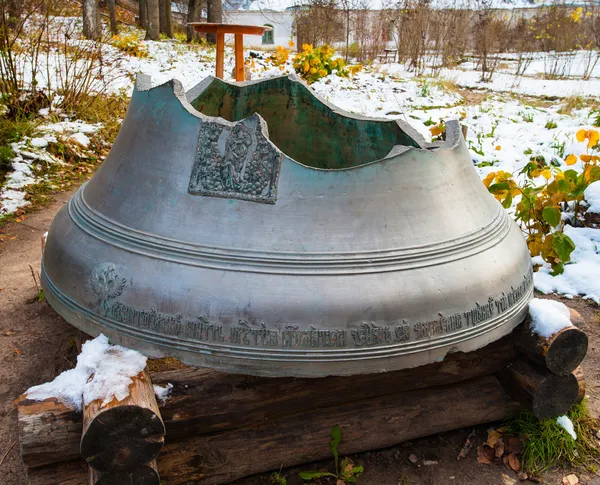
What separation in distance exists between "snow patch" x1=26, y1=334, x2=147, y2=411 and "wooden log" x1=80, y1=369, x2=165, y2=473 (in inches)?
1.3

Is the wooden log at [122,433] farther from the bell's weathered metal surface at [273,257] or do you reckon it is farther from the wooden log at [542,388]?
the wooden log at [542,388]

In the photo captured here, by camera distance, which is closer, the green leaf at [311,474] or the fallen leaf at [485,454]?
the green leaf at [311,474]

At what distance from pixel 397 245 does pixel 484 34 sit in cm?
1039

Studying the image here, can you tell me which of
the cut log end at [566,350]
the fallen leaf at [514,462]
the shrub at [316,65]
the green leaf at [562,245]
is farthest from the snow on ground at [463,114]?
the fallen leaf at [514,462]

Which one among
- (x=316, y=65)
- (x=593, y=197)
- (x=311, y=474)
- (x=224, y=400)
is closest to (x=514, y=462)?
(x=311, y=474)

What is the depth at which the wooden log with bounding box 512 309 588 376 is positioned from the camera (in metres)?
1.97

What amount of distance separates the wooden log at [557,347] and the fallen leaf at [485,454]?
1.27 feet

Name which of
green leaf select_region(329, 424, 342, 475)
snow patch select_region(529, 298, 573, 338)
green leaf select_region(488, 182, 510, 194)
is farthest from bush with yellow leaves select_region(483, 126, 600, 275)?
green leaf select_region(329, 424, 342, 475)

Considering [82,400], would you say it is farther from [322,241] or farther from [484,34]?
[484,34]

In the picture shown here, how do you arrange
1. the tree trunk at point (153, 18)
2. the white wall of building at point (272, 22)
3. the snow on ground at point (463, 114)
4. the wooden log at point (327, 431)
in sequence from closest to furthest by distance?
the wooden log at point (327, 431) < the snow on ground at point (463, 114) < the tree trunk at point (153, 18) < the white wall of building at point (272, 22)

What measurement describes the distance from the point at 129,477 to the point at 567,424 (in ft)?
5.31

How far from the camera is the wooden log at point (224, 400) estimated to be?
1593 mm

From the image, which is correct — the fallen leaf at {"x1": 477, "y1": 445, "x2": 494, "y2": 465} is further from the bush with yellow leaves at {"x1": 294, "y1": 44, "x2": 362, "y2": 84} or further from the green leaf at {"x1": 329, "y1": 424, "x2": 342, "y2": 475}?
the bush with yellow leaves at {"x1": 294, "y1": 44, "x2": 362, "y2": 84}

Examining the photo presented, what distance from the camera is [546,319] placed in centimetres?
200
